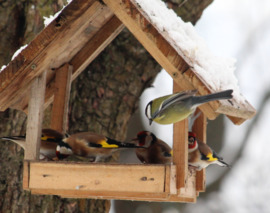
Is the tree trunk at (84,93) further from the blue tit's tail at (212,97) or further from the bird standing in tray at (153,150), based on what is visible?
the blue tit's tail at (212,97)

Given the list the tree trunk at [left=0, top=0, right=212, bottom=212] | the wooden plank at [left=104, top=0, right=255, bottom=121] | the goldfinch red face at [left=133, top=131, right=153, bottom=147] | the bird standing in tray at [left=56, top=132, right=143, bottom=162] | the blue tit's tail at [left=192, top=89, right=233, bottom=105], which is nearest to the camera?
the blue tit's tail at [left=192, top=89, right=233, bottom=105]

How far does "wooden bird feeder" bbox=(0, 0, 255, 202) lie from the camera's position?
3.26 meters

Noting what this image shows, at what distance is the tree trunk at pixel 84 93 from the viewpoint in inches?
185

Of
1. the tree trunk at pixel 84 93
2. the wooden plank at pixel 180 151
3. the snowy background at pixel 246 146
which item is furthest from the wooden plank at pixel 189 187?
the snowy background at pixel 246 146

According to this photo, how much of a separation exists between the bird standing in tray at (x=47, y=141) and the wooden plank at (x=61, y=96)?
309mm

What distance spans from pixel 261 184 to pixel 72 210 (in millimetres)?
4368

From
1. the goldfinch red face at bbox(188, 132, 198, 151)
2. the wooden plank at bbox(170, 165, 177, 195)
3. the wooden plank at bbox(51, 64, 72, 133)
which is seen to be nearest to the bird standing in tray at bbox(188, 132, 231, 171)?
the goldfinch red face at bbox(188, 132, 198, 151)

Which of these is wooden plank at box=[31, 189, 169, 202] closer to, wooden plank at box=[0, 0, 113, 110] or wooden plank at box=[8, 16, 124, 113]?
wooden plank at box=[0, 0, 113, 110]

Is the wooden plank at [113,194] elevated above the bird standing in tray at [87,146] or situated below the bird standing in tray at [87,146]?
below

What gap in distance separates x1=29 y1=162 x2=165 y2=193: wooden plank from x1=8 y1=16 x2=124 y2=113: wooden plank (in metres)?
0.88

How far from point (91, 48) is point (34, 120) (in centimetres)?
93

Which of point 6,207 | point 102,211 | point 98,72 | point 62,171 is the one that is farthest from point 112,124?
point 62,171

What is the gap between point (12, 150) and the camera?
4.73 m

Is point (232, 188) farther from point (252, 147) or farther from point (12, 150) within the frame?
point (12, 150)
